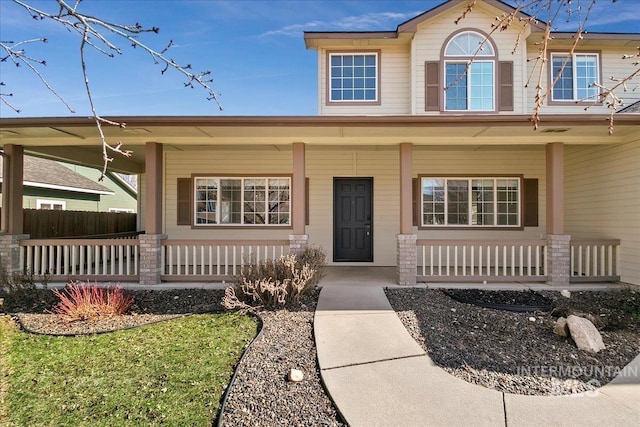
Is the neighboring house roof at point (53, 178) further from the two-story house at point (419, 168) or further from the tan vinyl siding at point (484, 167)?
the tan vinyl siding at point (484, 167)

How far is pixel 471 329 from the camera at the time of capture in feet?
15.2

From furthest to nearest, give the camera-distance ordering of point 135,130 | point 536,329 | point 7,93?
point 135,130
point 536,329
point 7,93

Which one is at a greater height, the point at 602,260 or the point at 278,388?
the point at 602,260

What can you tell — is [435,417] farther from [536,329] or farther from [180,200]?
[180,200]

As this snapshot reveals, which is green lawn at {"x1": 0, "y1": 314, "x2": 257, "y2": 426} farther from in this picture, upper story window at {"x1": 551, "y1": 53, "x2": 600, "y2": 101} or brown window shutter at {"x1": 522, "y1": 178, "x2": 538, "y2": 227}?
upper story window at {"x1": 551, "y1": 53, "x2": 600, "y2": 101}

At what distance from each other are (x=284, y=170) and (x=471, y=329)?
20.2 feet

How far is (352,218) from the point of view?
928 centimetres

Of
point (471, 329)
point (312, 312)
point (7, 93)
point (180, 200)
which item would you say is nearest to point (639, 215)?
point (471, 329)

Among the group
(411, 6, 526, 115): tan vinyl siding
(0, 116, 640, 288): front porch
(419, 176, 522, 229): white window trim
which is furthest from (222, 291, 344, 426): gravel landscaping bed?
(411, 6, 526, 115): tan vinyl siding

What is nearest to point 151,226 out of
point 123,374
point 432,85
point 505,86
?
point 123,374

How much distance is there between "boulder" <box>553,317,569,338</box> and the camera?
4309mm

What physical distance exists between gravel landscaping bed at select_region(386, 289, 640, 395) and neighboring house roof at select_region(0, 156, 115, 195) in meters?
13.1

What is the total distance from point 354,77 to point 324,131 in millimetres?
3331

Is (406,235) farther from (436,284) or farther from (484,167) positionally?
(484,167)
